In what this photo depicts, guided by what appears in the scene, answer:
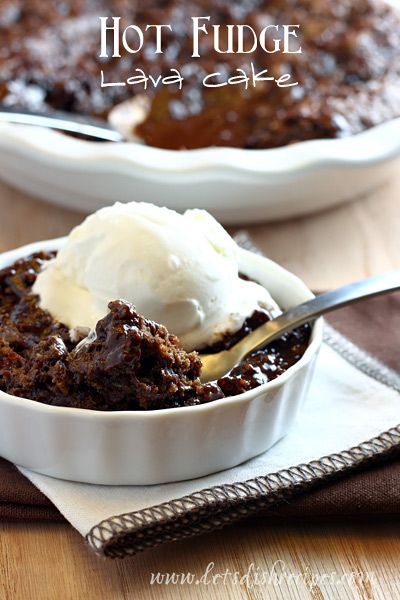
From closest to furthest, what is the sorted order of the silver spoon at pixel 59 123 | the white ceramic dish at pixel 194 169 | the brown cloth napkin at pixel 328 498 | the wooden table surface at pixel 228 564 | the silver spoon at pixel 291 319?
the wooden table surface at pixel 228 564 → the brown cloth napkin at pixel 328 498 → the silver spoon at pixel 291 319 → the white ceramic dish at pixel 194 169 → the silver spoon at pixel 59 123

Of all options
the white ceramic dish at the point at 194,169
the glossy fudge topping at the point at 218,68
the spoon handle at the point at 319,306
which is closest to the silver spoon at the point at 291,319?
the spoon handle at the point at 319,306

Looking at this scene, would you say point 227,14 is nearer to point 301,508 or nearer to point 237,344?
point 237,344

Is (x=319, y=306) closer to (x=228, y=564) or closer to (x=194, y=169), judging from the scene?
(x=228, y=564)

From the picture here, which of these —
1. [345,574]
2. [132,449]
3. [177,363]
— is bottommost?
[345,574]

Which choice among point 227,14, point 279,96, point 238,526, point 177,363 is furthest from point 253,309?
point 227,14

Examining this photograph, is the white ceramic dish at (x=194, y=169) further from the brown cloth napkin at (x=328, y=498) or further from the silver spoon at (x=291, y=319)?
the brown cloth napkin at (x=328, y=498)

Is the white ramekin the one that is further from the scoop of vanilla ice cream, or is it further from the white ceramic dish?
the white ceramic dish

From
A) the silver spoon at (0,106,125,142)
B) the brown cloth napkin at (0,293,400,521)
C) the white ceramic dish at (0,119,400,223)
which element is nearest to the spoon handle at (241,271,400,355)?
the brown cloth napkin at (0,293,400,521)

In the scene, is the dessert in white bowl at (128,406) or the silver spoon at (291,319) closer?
the dessert in white bowl at (128,406)
